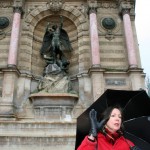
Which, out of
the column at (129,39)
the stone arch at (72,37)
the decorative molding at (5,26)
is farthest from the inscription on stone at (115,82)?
the decorative molding at (5,26)

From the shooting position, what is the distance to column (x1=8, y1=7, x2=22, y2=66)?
15.6m

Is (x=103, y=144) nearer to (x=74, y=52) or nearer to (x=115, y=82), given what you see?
(x=115, y=82)

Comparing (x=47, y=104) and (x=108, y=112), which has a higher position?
(x=47, y=104)

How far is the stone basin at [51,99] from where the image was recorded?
14.8 meters

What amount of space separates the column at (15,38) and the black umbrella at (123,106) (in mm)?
13146

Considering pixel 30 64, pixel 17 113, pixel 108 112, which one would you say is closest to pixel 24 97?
pixel 17 113

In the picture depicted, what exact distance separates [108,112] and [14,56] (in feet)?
45.6

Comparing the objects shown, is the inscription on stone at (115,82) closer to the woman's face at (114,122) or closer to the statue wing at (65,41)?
the statue wing at (65,41)

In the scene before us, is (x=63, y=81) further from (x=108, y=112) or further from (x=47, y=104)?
(x=108, y=112)

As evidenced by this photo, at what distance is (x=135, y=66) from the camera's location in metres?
15.6

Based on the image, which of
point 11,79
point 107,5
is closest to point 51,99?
point 11,79

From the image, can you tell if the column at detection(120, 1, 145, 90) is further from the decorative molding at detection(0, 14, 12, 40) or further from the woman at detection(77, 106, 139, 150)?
the woman at detection(77, 106, 139, 150)

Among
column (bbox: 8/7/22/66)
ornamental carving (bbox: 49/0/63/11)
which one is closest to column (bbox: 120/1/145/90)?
ornamental carving (bbox: 49/0/63/11)

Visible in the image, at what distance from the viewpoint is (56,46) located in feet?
56.8
